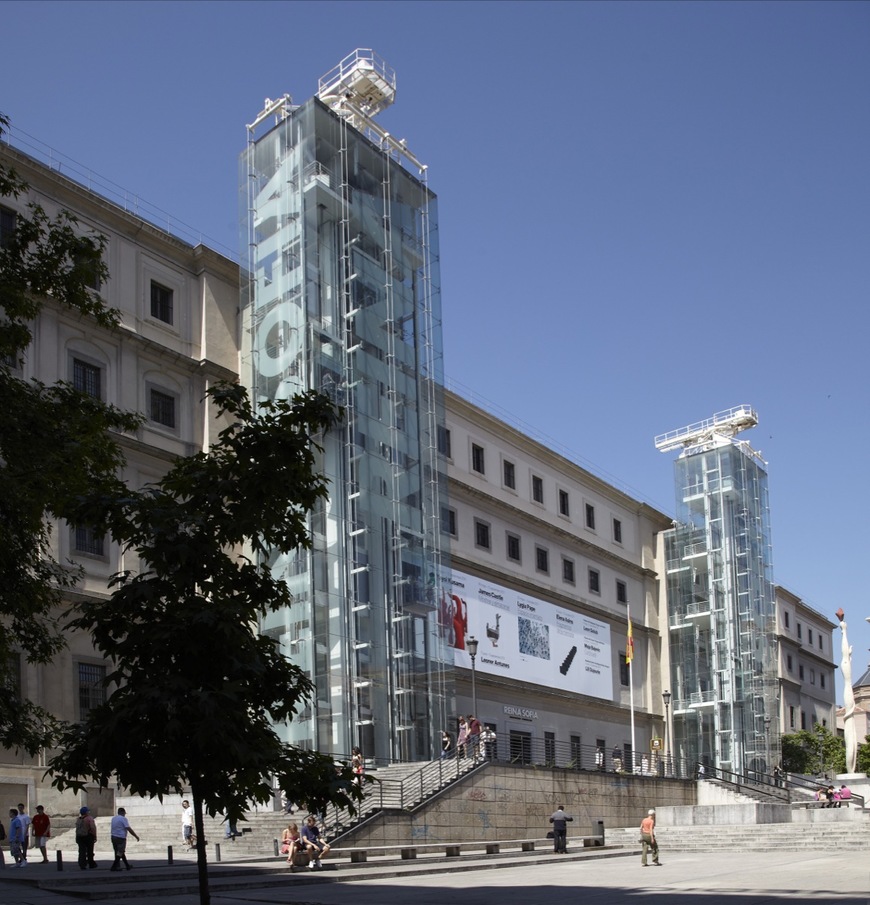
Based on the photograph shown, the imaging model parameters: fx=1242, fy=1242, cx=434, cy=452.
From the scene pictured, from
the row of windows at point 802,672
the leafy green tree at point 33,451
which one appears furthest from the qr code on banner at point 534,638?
the row of windows at point 802,672

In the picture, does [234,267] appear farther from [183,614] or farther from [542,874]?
[183,614]

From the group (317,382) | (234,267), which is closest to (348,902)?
(317,382)

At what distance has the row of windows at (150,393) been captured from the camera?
126ft

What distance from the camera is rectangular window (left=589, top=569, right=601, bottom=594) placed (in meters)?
60.8

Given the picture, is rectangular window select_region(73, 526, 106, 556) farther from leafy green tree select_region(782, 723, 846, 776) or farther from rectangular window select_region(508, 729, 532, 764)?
leafy green tree select_region(782, 723, 846, 776)

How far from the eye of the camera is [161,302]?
4172 centimetres

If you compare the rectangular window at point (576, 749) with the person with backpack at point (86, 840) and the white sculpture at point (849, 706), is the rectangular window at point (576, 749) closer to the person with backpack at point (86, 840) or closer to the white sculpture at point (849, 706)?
the white sculpture at point (849, 706)

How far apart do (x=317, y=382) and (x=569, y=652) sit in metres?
21.6

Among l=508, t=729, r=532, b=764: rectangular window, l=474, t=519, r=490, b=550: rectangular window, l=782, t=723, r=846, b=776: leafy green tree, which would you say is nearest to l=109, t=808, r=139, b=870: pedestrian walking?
l=508, t=729, r=532, b=764: rectangular window

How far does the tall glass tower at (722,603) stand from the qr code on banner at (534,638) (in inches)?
490

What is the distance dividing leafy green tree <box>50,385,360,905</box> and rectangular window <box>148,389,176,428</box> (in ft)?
91.8

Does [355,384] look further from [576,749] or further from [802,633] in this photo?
[802,633]

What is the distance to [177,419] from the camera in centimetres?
4138

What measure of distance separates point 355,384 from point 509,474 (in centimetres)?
1547
